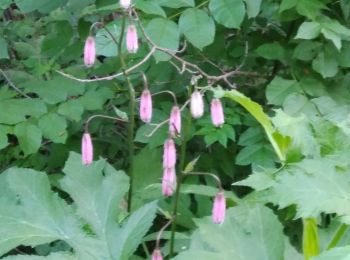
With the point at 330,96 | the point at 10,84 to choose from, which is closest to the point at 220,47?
the point at 330,96

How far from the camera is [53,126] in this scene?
2266 mm

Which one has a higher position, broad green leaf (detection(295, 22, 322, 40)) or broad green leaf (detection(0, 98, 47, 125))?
broad green leaf (detection(295, 22, 322, 40))

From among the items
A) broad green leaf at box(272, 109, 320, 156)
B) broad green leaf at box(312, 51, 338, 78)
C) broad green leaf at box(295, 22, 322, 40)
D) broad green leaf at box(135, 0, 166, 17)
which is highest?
broad green leaf at box(135, 0, 166, 17)

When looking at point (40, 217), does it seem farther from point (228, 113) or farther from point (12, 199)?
point (228, 113)

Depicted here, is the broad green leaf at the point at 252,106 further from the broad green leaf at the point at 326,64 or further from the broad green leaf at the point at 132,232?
the broad green leaf at the point at 326,64

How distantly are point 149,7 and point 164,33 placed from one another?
3.5 inches

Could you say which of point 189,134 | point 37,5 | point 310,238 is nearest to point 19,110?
point 37,5

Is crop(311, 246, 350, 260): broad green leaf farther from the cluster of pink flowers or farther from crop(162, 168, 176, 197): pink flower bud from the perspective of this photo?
the cluster of pink flowers

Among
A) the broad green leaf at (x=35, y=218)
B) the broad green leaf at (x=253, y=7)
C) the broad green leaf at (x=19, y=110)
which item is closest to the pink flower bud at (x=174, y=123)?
the broad green leaf at (x=35, y=218)

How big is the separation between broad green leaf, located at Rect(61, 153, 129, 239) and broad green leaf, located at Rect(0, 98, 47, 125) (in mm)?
477

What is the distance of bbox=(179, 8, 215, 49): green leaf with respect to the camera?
6.59 feet

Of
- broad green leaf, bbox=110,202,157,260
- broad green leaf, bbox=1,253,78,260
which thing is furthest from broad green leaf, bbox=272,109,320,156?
broad green leaf, bbox=1,253,78,260

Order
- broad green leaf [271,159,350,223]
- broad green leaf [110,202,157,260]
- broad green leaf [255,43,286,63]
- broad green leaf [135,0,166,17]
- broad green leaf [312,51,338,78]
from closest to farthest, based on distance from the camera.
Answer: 1. broad green leaf [271,159,350,223]
2. broad green leaf [110,202,157,260]
3. broad green leaf [135,0,166,17]
4. broad green leaf [312,51,338,78]
5. broad green leaf [255,43,286,63]

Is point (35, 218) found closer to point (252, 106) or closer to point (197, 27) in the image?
point (252, 106)
